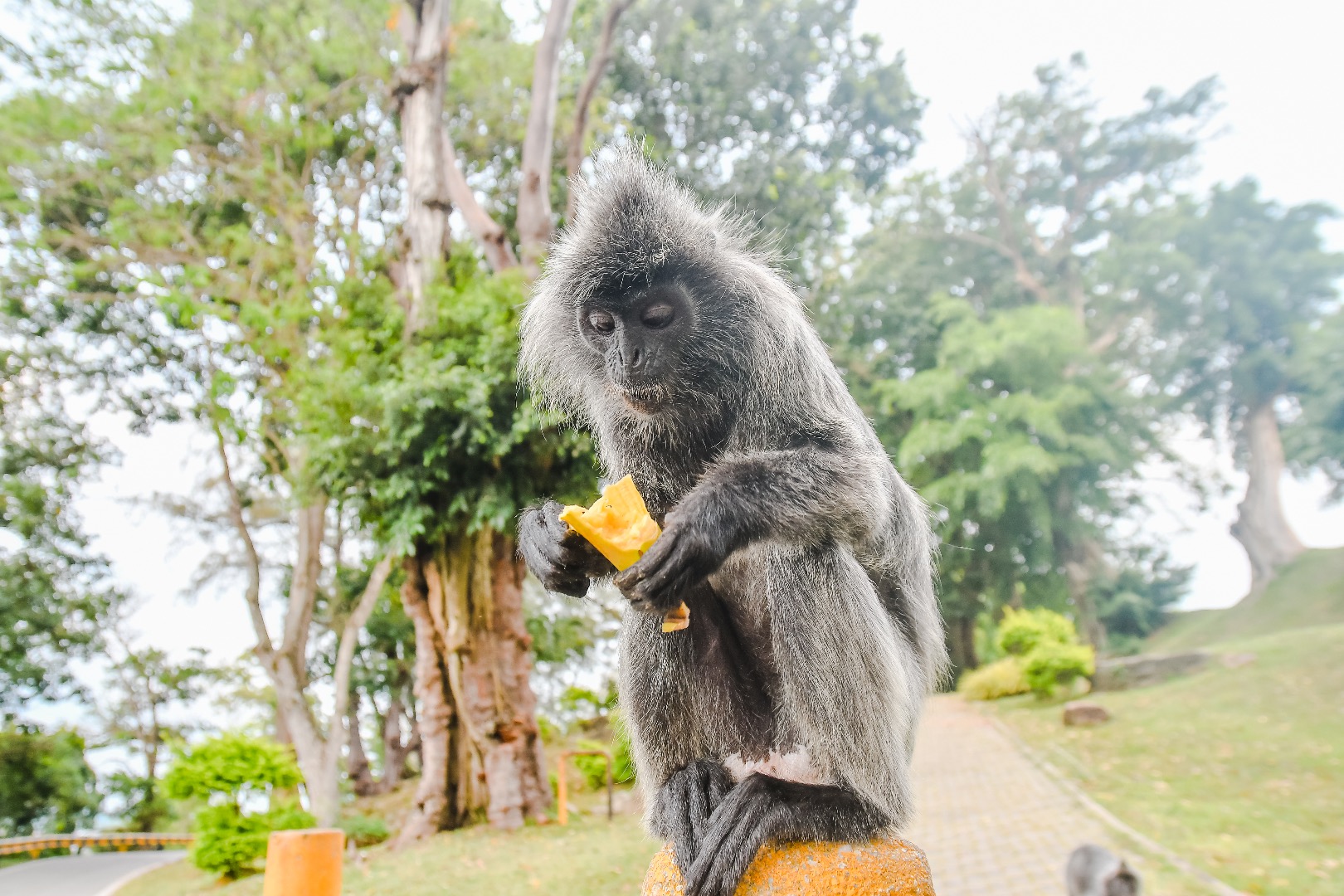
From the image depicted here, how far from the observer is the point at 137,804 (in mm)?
17938

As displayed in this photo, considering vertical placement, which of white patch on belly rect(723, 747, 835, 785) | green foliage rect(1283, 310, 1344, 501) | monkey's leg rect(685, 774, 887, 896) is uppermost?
green foliage rect(1283, 310, 1344, 501)

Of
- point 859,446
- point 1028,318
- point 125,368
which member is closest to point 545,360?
point 859,446

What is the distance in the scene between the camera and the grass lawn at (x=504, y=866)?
6711 mm

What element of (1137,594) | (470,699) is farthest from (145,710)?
(1137,594)

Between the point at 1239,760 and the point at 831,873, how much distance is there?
383 inches

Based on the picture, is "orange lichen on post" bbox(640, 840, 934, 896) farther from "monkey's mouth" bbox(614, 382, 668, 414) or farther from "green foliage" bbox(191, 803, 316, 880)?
"green foliage" bbox(191, 803, 316, 880)

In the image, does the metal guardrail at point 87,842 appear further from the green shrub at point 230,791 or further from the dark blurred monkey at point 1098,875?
the dark blurred monkey at point 1098,875

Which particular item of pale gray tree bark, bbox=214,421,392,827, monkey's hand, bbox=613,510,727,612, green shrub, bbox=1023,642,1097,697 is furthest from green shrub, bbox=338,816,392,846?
green shrub, bbox=1023,642,1097,697

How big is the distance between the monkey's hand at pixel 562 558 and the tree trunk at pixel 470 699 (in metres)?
7.42

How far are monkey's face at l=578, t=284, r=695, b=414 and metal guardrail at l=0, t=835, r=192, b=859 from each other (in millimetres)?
14210

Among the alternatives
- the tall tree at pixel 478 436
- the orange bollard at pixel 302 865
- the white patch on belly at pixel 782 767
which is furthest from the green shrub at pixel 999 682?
the white patch on belly at pixel 782 767

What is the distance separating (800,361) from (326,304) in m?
9.77

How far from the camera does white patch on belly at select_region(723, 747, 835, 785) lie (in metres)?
2.57

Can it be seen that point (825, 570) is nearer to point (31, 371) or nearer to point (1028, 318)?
point (31, 371)
